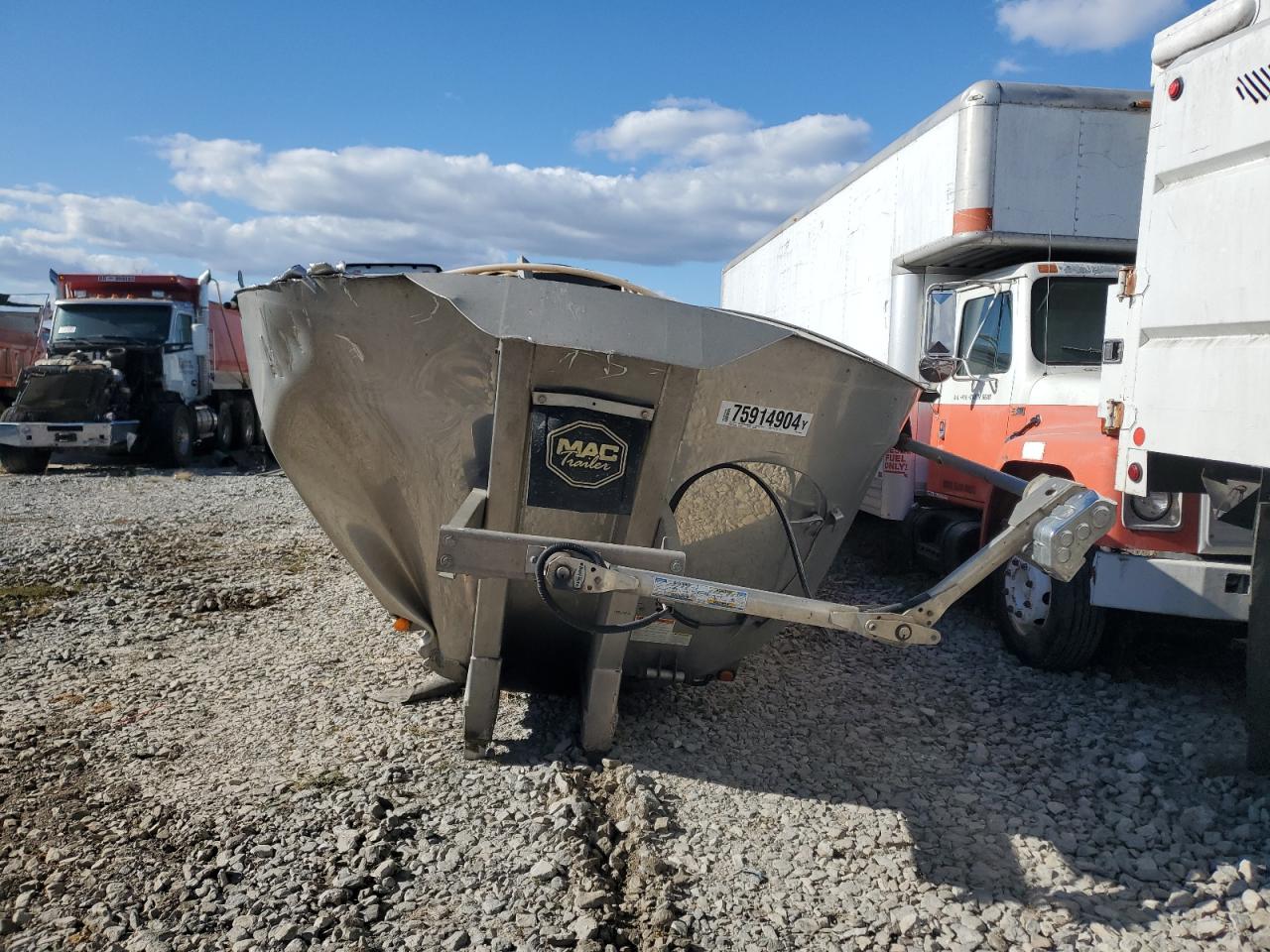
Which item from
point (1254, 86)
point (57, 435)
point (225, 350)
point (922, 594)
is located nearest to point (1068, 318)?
point (1254, 86)

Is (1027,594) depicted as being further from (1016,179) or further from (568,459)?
(568,459)

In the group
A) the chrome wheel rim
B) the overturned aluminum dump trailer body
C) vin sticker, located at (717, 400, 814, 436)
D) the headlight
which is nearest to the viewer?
the overturned aluminum dump trailer body

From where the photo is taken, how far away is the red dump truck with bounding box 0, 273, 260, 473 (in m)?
13.6

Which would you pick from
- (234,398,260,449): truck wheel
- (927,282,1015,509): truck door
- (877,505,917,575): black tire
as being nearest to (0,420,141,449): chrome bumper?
(234,398,260,449): truck wheel

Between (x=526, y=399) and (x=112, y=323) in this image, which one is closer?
(x=526, y=399)

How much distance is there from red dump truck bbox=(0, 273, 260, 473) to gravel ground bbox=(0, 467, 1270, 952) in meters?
9.56

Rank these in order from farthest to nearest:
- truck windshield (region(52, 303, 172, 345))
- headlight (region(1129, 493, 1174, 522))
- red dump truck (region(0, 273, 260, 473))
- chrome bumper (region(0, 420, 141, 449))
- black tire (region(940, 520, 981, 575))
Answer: truck windshield (region(52, 303, 172, 345)), red dump truck (region(0, 273, 260, 473)), chrome bumper (region(0, 420, 141, 449)), black tire (region(940, 520, 981, 575)), headlight (region(1129, 493, 1174, 522))

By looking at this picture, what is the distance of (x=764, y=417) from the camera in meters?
3.50

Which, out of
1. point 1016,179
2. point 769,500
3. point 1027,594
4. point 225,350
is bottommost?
point 1027,594

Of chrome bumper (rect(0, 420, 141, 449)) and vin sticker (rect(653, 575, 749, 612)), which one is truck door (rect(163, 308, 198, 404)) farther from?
vin sticker (rect(653, 575, 749, 612))

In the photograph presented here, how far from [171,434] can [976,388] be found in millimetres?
12740

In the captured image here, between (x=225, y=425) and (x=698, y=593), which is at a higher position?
(x=225, y=425)

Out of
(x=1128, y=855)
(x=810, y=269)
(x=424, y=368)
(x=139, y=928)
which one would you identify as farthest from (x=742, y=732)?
(x=810, y=269)

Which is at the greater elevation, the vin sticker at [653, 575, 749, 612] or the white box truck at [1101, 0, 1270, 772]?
the white box truck at [1101, 0, 1270, 772]
